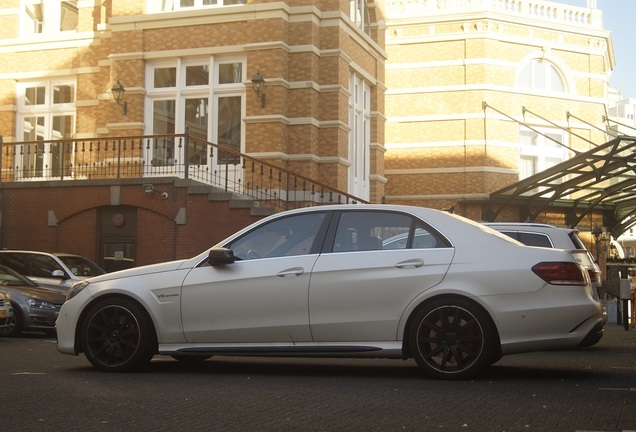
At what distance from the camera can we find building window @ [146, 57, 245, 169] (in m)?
24.2

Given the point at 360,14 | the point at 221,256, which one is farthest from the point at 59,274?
the point at 360,14

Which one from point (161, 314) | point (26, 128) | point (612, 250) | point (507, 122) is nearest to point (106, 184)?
point (26, 128)

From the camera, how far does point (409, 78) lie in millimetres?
37188

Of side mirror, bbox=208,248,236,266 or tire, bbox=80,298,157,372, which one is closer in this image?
side mirror, bbox=208,248,236,266

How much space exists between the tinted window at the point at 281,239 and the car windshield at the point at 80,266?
10.2 meters

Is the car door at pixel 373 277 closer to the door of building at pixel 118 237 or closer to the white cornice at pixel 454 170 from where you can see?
the door of building at pixel 118 237

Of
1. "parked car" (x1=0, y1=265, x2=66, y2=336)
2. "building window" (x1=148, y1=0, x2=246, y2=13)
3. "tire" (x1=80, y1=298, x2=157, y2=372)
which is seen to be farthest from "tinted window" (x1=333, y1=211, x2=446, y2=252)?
"building window" (x1=148, y1=0, x2=246, y2=13)

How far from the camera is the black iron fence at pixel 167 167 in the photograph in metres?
22.1

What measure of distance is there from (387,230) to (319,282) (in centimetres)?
79

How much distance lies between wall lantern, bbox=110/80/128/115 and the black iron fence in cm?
99

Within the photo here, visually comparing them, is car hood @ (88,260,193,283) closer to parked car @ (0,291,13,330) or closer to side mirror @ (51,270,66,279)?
parked car @ (0,291,13,330)

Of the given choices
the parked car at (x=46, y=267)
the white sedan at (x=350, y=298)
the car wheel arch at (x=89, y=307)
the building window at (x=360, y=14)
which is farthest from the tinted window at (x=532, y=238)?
the building window at (x=360, y=14)

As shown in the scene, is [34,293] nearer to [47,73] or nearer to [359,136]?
[47,73]

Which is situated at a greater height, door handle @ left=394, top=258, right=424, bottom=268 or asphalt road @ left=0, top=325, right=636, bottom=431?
door handle @ left=394, top=258, right=424, bottom=268
